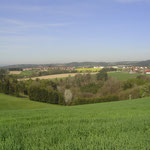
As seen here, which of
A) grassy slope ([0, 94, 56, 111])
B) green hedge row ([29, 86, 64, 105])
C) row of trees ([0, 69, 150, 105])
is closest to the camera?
grassy slope ([0, 94, 56, 111])

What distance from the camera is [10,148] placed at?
2.65 m

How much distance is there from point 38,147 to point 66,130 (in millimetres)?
996

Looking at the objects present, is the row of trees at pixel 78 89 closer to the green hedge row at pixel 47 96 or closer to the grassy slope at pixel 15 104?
the green hedge row at pixel 47 96

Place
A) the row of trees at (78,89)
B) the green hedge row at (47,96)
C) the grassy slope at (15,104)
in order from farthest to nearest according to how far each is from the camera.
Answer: the green hedge row at (47,96) < the row of trees at (78,89) < the grassy slope at (15,104)

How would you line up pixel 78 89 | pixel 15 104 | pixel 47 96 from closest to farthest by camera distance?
pixel 15 104 → pixel 47 96 → pixel 78 89

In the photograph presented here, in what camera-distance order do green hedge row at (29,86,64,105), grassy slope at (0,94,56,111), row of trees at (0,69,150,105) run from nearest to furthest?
grassy slope at (0,94,56,111), row of trees at (0,69,150,105), green hedge row at (29,86,64,105)

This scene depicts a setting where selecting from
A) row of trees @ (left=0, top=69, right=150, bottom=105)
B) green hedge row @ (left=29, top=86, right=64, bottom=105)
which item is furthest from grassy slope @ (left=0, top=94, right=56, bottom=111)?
row of trees @ (left=0, top=69, right=150, bottom=105)

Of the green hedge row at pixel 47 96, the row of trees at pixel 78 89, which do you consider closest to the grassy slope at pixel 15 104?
the green hedge row at pixel 47 96

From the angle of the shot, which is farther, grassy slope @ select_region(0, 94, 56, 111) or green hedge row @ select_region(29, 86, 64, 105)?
green hedge row @ select_region(29, 86, 64, 105)

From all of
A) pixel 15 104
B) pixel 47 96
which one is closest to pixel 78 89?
pixel 47 96

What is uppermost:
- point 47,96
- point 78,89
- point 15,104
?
point 15,104

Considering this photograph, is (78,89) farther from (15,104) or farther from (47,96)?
(15,104)

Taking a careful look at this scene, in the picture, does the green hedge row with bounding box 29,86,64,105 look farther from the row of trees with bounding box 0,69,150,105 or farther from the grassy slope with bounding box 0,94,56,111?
the grassy slope with bounding box 0,94,56,111

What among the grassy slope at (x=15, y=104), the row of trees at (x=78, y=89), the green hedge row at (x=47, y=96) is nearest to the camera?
the grassy slope at (x=15, y=104)
